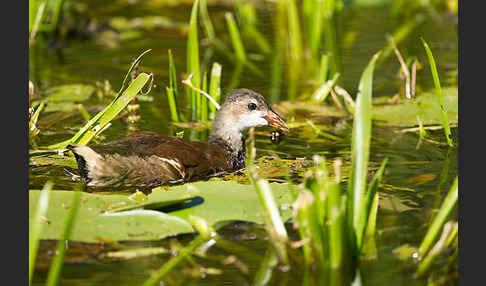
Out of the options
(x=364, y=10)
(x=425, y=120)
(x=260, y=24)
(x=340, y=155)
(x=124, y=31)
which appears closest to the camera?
(x=340, y=155)

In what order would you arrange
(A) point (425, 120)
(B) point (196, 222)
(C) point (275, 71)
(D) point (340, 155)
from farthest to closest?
1. (C) point (275, 71)
2. (A) point (425, 120)
3. (D) point (340, 155)
4. (B) point (196, 222)

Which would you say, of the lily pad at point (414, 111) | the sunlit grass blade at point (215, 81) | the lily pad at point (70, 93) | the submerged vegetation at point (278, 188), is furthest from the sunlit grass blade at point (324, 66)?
the lily pad at point (70, 93)

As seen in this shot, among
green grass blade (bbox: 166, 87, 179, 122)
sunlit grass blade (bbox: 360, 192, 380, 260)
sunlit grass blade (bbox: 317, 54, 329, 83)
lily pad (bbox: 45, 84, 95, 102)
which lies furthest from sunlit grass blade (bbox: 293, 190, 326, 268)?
lily pad (bbox: 45, 84, 95, 102)

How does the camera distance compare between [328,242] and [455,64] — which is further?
[455,64]

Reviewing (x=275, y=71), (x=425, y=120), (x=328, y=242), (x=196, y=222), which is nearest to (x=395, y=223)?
(x=328, y=242)

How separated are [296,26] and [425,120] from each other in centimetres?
297

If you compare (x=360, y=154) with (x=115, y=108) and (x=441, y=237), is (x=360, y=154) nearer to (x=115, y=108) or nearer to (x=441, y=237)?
(x=441, y=237)

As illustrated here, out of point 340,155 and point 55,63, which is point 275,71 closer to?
point 55,63

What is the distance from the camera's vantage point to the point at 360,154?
403cm

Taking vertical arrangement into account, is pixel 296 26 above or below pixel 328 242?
above

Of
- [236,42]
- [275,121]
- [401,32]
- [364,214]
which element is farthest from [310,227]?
[401,32]

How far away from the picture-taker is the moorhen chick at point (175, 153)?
5.21m

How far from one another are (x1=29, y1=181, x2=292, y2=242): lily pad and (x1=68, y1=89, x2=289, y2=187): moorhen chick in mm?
605

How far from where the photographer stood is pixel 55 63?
949 cm
